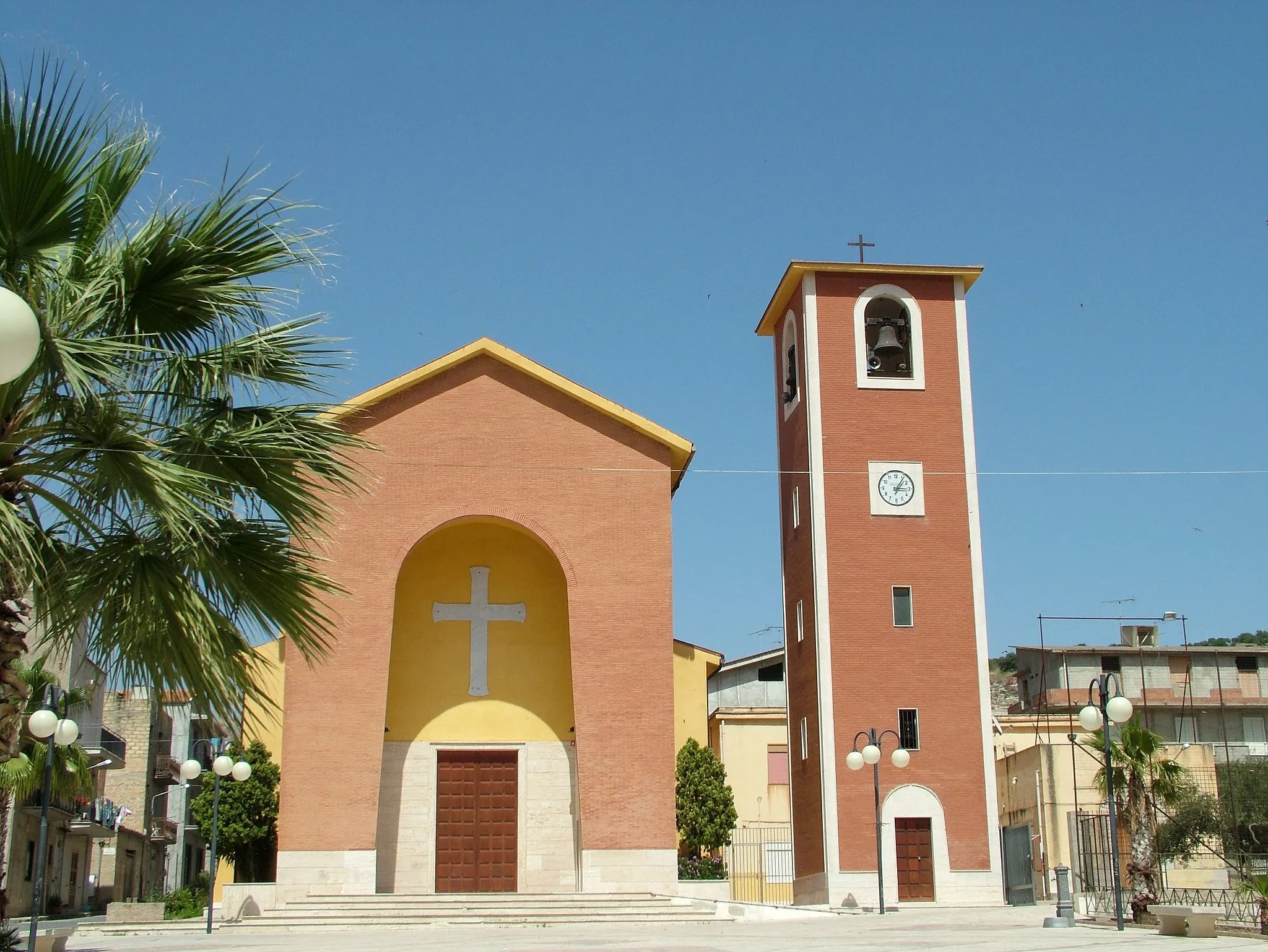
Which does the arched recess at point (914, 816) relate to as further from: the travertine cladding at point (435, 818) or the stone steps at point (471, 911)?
the travertine cladding at point (435, 818)

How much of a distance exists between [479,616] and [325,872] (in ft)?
16.7

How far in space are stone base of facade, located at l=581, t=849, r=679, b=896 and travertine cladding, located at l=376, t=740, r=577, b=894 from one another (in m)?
1.39

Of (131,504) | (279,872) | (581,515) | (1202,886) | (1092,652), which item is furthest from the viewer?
(1092,652)

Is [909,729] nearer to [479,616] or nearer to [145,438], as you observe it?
[479,616]

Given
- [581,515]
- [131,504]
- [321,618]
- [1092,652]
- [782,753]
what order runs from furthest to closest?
[1092,652] < [782,753] < [581,515] < [321,618] < [131,504]

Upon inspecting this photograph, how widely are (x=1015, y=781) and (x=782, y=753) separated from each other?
6.09 metres

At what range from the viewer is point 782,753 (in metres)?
38.4

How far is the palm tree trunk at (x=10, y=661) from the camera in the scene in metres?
9.18

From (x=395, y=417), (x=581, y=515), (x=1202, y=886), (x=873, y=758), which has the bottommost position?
(x=1202, y=886)

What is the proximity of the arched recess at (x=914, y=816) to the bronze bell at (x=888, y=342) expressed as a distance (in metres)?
8.56

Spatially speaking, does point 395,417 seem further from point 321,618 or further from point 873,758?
point 321,618

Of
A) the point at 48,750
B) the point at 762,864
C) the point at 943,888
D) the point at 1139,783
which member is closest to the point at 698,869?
the point at 943,888

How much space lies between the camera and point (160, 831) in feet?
172

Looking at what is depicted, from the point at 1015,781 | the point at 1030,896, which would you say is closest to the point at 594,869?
the point at 1030,896
